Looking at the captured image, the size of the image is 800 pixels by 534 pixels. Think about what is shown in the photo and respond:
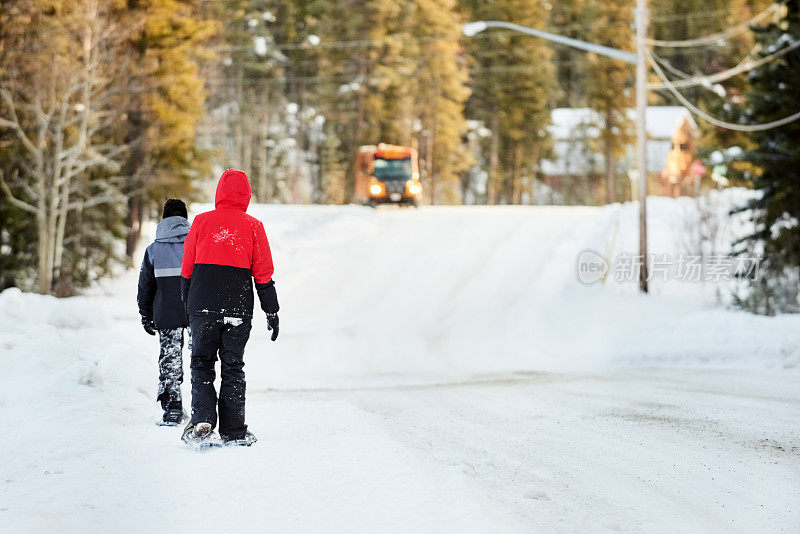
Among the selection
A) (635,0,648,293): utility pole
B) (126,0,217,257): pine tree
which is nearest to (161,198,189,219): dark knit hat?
(635,0,648,293): utility pole

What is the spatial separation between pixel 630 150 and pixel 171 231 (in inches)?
3038

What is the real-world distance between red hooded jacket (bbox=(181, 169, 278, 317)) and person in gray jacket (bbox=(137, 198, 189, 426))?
3.06ft

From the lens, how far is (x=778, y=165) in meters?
17.6

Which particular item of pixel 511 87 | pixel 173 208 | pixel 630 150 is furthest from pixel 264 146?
pixel 173 208

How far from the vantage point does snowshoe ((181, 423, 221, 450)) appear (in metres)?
6.29

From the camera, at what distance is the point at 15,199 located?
24328 mm

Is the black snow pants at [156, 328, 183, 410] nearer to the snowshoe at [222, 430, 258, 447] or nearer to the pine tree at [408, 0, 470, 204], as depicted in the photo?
the snowshoe at [222, 430, 258, 447]

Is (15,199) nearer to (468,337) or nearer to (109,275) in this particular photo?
(109,275)

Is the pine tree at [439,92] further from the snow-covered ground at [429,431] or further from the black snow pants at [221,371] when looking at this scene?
the black snow pants at [221,371]

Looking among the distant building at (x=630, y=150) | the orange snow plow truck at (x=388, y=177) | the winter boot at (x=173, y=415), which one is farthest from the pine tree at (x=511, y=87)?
the winter boot at (x=173, y=415)

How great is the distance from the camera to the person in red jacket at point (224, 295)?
6281 mm

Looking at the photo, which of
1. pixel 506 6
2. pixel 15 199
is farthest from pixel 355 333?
pixel 506 6
